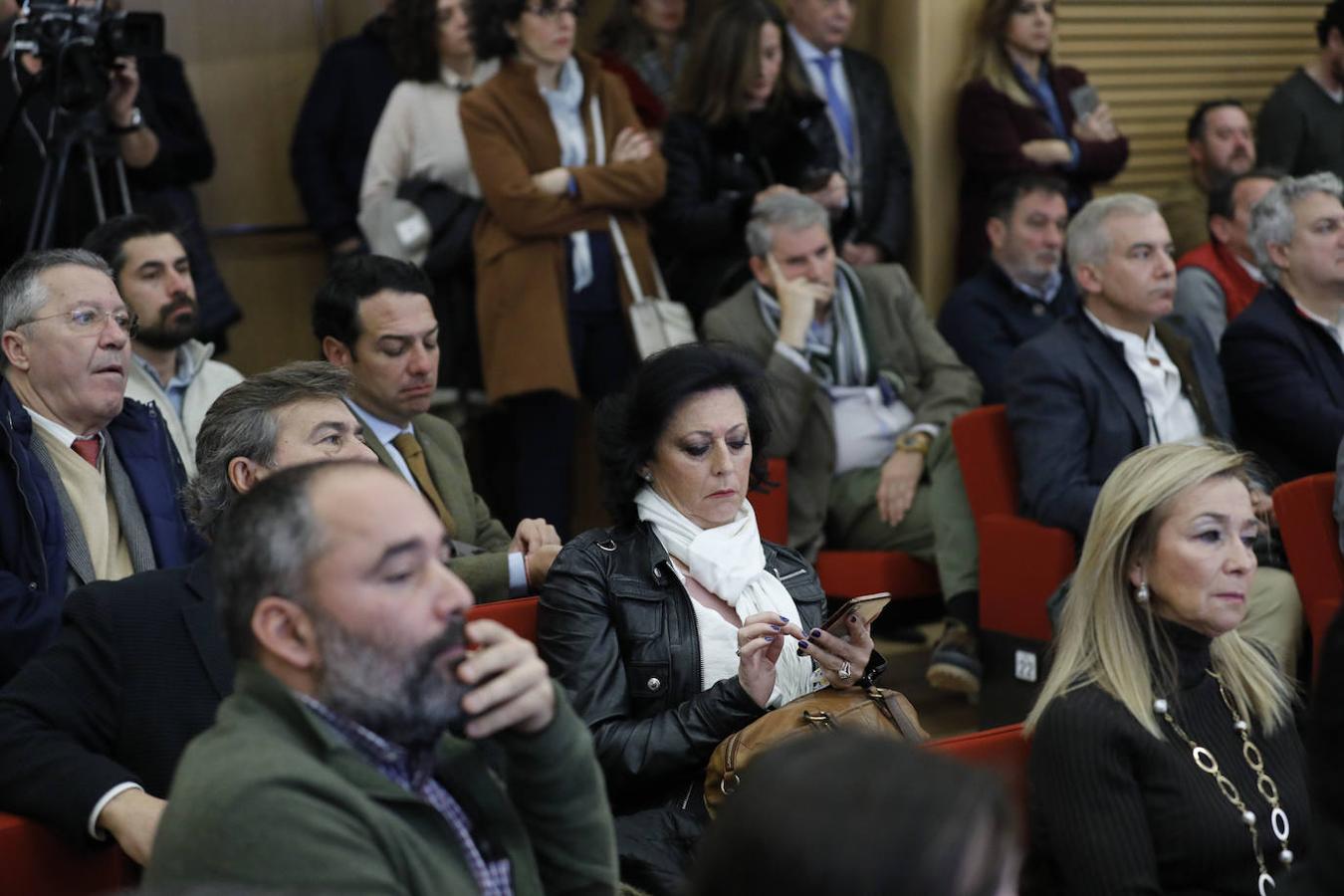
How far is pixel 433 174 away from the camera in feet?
16.7

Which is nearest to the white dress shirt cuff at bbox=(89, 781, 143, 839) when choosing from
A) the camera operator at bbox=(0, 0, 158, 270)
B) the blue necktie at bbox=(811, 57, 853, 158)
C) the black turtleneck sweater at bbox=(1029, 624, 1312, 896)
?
the black turtleneck sweater at bbox=(1029, 624, 1312, 896)

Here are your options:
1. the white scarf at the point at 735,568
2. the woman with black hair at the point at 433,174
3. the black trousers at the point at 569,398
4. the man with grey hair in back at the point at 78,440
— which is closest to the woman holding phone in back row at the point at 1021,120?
the black trousers at the point at 569,398

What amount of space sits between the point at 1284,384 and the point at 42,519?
2987 millimetres

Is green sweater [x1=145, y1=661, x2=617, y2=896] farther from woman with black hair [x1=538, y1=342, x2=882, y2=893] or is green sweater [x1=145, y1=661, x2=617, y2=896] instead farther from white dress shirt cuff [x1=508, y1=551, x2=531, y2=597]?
white dress shirt cuff [x1=508, y1=551, x2=531, y2=597]

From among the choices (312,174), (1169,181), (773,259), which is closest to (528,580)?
(773,259)

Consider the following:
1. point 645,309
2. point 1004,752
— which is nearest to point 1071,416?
point 645,309

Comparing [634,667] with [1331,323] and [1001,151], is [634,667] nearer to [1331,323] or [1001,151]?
[1331,323]

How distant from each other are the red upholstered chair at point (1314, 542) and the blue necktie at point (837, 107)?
2338mm

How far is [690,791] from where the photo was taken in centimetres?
269

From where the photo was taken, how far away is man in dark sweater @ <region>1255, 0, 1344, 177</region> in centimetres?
616

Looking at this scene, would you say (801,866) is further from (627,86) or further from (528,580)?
(627,86)

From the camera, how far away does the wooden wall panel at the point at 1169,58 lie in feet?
20.3

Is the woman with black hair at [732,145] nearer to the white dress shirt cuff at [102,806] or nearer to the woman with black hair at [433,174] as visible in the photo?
the woman with black hair at [433,174]

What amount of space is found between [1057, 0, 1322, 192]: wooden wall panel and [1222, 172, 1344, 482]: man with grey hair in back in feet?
5.72
